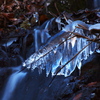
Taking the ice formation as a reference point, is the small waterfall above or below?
below

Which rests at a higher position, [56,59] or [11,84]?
[56,59]

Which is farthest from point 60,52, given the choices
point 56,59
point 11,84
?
point 11,84

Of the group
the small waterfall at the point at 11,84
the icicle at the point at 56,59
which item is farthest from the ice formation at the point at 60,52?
the small waterfall at the point at 11,84

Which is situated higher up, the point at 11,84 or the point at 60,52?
the point at 60,52

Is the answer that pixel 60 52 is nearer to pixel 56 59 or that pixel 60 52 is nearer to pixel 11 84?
pixel 56 59

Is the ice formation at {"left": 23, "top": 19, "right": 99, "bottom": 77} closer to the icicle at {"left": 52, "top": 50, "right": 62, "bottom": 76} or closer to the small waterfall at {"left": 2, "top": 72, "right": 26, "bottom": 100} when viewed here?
the icicle at {"left": 52, "top": 50, "right": 62, "bottom": 76}

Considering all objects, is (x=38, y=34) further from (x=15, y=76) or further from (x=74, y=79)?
(x=74, y=79)

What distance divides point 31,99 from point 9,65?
49.4 inches

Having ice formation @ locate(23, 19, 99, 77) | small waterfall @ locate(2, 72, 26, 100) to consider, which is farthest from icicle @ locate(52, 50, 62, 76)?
small waterfall @ locate(2, 72, 26, 100)

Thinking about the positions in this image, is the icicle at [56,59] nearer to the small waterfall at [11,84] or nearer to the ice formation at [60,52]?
the ice formation at [60,52]

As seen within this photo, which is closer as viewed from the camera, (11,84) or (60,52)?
(60,52)

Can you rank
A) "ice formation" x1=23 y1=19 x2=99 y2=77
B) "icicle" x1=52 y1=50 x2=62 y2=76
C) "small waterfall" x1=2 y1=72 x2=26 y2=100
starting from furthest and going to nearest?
1. "small waterfall" x1=2 y1=72 x2=26 y2=100
2. "icicle" x1=52 y1=50 x2=62 y2=76
3. "ice formation" x1=23 y1=19 x2=99 y2=77

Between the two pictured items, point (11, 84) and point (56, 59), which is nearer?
point (56, 59)

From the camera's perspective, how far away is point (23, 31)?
409 cm
